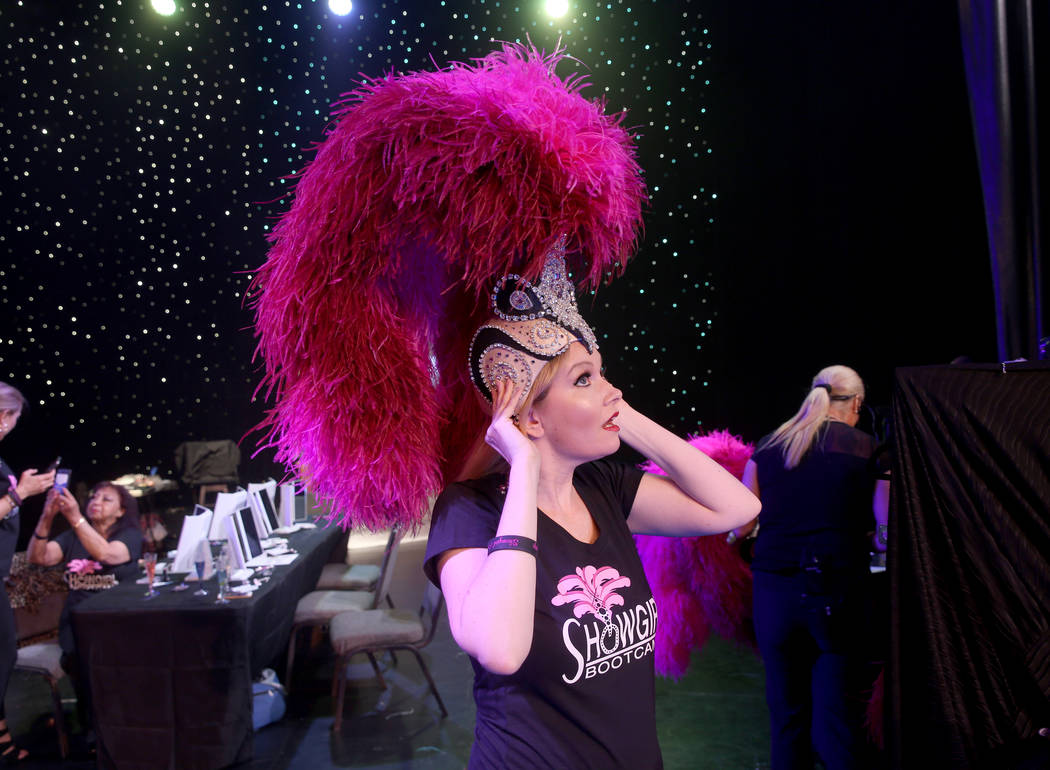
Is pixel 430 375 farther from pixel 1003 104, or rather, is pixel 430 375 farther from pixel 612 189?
pixel 1003 104

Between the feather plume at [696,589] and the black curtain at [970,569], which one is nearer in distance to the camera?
the black curtain at [970,569]

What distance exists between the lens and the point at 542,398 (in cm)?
132

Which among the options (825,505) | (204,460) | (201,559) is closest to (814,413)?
(825,505)

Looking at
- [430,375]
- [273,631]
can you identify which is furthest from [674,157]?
[430,375]

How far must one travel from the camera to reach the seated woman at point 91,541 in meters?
3.76

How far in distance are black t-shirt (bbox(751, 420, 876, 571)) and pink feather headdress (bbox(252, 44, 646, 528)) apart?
71.6 inches

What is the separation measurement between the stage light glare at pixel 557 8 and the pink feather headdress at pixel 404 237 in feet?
19.1

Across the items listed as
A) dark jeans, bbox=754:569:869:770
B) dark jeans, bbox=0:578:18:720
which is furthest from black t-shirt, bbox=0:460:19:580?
dark jeans, bbox=754:569:869:770

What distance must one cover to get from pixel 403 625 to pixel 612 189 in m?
3.34

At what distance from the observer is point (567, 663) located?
3.88 ft

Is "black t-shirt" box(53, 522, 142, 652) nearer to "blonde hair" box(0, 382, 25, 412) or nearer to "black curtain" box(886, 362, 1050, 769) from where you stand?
"blonde hair" box(0, 382, 25, 412)

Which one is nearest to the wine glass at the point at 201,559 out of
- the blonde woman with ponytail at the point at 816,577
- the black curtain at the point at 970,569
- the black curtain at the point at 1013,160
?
the blonde woman with ponytail at the point at 816,577

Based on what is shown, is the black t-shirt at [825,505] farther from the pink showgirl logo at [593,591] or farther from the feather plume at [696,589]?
the pink showgirl logo at [593,591]

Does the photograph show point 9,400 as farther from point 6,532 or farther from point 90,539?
point 90,539
